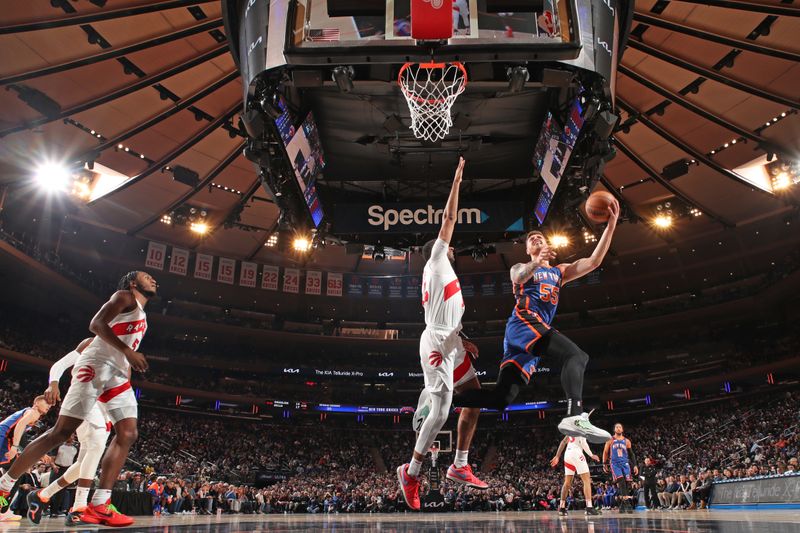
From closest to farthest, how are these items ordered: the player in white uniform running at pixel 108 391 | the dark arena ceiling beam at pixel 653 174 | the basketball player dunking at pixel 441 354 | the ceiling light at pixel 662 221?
the basketball player dunking at pixel 441 354 → the player in white uniform running at pixel 108 391 → the dark arena ceiling beam at pixel 653 174 → the ceiling light at pixel 662 221

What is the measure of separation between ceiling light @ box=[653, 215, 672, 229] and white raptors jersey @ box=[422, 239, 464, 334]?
62.9 ft

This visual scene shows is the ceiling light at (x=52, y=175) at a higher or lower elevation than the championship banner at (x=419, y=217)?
higher

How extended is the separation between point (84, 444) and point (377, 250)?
811 cm

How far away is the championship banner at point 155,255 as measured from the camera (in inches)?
1152

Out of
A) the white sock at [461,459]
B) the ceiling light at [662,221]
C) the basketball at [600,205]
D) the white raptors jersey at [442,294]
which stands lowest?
the white sock at [461,459]

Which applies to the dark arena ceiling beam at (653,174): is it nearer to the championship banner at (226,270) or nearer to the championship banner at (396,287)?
the championship banner at (396,287)

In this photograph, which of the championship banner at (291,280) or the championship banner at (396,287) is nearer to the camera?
the championship banner at (291,280)

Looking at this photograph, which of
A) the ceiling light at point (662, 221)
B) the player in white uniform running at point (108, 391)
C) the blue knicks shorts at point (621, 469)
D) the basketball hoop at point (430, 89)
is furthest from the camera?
the ceiling light at point (662, 221)

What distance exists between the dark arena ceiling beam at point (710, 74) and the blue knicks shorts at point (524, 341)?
9437 millimetres

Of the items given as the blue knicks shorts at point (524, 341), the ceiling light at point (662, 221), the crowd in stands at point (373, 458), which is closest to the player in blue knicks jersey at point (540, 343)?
the blue knicks shorts at point (524, 341)

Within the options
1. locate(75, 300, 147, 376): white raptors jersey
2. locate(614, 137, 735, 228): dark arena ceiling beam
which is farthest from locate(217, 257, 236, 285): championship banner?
locate(75, 300, 147, 376): white raptors jersey

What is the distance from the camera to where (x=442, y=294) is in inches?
207

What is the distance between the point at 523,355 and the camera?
5.44 meters

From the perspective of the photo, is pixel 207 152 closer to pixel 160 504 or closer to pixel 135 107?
pixel 135 107
